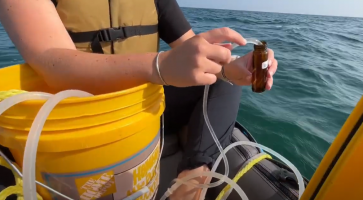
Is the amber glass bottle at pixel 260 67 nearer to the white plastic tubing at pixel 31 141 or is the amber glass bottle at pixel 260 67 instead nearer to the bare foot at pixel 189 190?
the bare foot at pixel 189 190

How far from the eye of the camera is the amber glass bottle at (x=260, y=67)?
659mm

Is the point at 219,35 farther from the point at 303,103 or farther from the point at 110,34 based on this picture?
the point at 303,103

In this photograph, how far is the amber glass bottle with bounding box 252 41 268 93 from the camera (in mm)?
659

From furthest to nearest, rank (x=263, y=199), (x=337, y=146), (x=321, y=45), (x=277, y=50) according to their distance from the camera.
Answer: (x=321, y=45)
(x=277, y=50)
(x=263, y=199)
(x=337, y=146)

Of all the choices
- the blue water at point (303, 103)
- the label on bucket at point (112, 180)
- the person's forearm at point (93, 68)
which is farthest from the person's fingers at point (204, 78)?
the blue water at point (303, 103)

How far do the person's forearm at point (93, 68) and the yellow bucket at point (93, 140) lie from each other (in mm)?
53

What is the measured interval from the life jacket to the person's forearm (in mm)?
219

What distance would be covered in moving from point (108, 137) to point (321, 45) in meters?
5.55

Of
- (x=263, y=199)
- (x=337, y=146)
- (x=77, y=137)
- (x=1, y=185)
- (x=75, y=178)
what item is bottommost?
(x=263, y=199)

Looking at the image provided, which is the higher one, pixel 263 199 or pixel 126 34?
pixel 126 34

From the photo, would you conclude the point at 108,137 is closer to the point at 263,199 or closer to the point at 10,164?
the point at 10,164

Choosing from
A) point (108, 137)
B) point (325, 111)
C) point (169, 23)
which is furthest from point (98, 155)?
point (325, 111)

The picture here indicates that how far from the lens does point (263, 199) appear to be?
86 cm

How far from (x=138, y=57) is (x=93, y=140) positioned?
0.76 ft
